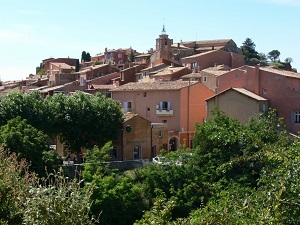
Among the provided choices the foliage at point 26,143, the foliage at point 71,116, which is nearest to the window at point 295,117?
the foliage at point 71,116

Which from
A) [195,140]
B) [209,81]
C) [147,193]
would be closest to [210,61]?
[209,81]

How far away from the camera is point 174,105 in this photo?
42188 millimetres

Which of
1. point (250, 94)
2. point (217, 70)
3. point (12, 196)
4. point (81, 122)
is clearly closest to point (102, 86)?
point (217, 70)

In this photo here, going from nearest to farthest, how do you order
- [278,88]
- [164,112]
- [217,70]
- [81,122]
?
1. [81,122]
2. [278,88]
3. [164,112]
4. [217,70]

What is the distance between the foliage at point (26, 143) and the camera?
26.2 m

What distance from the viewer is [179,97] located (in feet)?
137

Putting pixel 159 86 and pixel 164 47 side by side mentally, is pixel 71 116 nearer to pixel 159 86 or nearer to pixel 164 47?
pixel 159 86

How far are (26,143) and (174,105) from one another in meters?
17.5

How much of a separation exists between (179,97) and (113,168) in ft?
41.1

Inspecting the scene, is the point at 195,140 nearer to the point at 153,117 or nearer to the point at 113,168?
the point at 113,168

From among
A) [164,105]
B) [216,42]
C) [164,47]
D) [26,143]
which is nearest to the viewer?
[26,143]

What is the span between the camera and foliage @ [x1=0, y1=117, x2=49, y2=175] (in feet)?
85.9

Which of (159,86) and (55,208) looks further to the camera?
(159,86)

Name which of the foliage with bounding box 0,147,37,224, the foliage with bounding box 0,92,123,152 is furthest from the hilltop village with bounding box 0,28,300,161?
the foliage with bounding box 0,147,37,224
